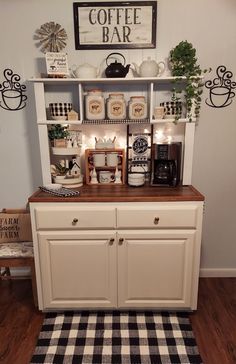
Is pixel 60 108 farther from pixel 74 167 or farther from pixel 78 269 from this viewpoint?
pixel 78 269

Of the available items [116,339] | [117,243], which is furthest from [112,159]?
[116,339]

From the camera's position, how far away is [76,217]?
1637 millimetres

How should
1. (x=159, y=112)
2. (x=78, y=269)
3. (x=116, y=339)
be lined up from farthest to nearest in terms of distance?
(x=159, y=112), (x=78, y=269), (x=116, y=339)

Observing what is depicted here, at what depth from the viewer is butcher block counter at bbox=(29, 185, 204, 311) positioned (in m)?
1.63

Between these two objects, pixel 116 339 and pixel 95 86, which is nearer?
pixel 116 339

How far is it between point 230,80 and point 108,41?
0.97m

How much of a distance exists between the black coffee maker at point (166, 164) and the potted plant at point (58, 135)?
27.4 inches

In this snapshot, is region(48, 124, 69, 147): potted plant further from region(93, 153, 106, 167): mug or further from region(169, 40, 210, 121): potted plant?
region(169, 40, 210, 121): potted plant

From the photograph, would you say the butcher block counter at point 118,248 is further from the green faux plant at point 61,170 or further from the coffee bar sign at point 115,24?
the coffee bar sign at point 115,24

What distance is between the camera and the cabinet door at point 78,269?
66.1 inches

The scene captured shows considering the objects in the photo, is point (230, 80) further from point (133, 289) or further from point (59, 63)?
point (133, 289)

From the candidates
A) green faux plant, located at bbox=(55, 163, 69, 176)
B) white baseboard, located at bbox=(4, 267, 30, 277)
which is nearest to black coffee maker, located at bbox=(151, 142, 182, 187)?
green faux plant, located at bbox=(55, 163, 69, 176)

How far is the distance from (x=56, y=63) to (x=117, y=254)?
4.48 ft

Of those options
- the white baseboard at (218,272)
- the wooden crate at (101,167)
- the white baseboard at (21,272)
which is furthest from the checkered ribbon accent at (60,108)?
the white baseboard at (218,272)
